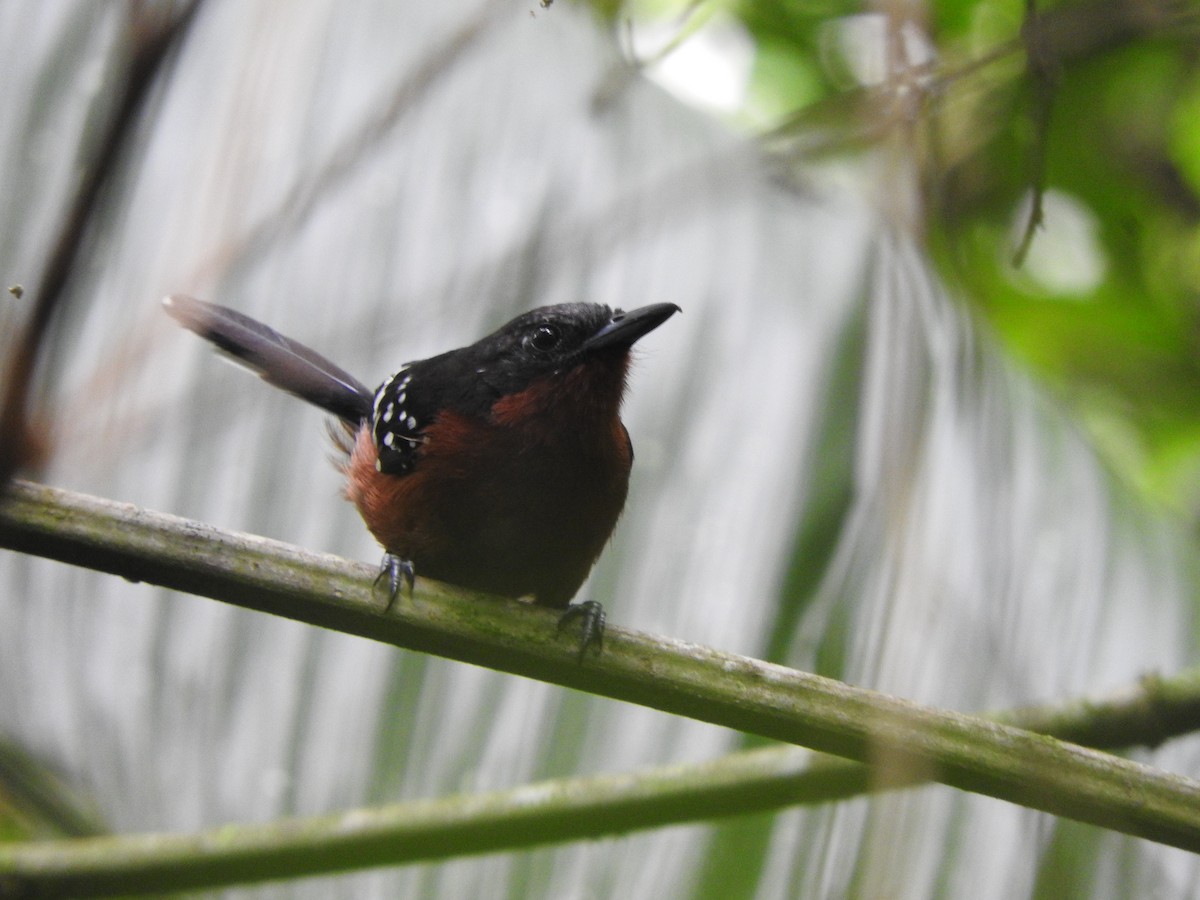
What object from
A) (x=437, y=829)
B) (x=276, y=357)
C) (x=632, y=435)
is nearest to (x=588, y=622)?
(x=437, y=829)

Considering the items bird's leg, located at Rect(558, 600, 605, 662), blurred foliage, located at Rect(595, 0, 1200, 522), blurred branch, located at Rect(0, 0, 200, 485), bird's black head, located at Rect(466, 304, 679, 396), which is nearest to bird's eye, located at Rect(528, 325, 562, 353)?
bird's black head, located at Rect(466, 304, 679, 396)

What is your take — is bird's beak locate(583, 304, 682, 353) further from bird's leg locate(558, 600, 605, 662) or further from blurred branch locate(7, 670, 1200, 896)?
blurred branch locate(7, 670, 1200, 896)

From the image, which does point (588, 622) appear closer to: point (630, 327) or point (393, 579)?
point (393, 579)

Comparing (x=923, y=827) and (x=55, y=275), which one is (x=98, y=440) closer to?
(x=55, y=275)

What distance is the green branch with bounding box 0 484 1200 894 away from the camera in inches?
59.1

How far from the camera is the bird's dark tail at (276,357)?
2.76 meters

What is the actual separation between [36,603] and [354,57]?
151 centimetres

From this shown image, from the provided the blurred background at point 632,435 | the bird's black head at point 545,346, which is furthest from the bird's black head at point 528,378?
the blurred background at point 632,435

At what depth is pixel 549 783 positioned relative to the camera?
2.16m

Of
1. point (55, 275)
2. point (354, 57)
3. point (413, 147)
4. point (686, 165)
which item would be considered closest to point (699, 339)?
point (686, 165)

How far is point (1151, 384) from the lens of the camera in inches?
156

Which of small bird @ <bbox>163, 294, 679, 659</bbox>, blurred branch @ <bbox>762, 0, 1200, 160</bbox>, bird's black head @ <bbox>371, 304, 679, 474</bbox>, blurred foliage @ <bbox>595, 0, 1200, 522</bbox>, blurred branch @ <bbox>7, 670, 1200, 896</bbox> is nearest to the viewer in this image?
blurred branch @ <bbox>762, 0, 1200, 160</bbox>

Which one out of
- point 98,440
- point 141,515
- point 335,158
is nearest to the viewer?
point 98,440

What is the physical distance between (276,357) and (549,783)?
1.27 meters
